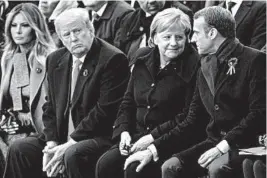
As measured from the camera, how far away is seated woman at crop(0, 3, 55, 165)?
297 inches

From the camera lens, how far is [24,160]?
7.09 m

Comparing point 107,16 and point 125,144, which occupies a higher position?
point 107,16

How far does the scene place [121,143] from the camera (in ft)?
20.8

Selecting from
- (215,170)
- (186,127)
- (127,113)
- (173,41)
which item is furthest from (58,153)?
(215,170)

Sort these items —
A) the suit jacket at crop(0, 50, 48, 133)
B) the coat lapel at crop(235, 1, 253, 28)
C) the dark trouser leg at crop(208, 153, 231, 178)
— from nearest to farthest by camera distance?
1. the dark trouser leg at crop(208, 153, 231, 178)
2. the coat lapel at crop(235, 1, 253, 28)
3. the suit jacket at crop(0, 50, 48, 133)

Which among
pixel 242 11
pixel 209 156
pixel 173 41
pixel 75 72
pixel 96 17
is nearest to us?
pixel 209 156

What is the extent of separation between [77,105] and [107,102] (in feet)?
1.00

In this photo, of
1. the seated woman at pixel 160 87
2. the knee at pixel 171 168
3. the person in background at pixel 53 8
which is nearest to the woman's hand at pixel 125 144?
the seated woman at pixel 160 87

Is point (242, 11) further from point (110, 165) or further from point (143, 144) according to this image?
point (110, 165)

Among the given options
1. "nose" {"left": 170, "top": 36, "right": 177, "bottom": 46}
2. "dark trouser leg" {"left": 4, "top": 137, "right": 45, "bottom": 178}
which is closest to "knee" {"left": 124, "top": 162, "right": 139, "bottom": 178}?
"nose" {"left": 170, "top": 36, "right": 177, "bottom": 46}

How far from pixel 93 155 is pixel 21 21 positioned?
6.40 ft

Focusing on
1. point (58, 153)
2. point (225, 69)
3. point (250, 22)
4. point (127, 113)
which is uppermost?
point (225, 69)

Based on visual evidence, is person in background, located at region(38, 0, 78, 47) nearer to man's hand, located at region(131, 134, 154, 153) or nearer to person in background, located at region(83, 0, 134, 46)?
person in background, located at region(83, 0, 134, 46)

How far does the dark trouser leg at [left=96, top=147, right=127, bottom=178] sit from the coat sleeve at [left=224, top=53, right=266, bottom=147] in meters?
1.03
